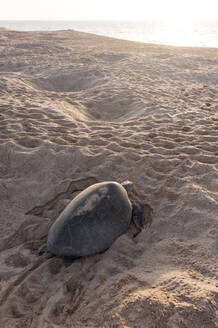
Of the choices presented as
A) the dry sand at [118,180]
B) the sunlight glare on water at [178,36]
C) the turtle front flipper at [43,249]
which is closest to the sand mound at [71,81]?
the dry sand at [118,180]

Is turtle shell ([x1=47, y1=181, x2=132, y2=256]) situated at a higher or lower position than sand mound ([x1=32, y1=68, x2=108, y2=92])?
lower

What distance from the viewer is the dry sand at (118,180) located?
7.26 ft

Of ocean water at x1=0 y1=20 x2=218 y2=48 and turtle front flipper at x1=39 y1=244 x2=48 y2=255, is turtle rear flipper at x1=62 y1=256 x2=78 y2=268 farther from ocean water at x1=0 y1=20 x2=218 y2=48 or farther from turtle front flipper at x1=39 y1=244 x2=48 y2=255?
ocean water at x1=0 y1=20 x2=218 y2=48

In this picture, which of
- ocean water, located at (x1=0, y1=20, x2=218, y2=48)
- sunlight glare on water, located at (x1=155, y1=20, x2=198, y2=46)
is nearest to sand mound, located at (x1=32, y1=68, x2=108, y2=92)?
ocean water, located at (x1=0, y1=20, x2=218, y2=48)

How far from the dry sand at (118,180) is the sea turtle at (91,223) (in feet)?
0.45

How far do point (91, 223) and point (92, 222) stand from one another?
0.02 metres

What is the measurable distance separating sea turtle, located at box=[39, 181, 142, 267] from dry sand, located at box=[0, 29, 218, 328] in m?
0.14

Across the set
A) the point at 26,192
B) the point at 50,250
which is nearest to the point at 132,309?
the point at 50,250

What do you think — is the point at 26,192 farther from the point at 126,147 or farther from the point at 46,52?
the point at 46,52

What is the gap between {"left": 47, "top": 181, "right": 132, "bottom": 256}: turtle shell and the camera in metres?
2.71

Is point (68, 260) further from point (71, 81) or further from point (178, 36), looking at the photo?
point (178, 36)

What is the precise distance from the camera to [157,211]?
334cm

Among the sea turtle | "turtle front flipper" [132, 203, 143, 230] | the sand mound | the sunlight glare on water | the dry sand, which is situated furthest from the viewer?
the sunlight glare on water

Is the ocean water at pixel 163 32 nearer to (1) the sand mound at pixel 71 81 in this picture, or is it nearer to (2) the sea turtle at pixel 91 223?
(1) the sand mound at pixel 71 81
